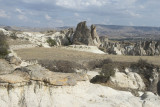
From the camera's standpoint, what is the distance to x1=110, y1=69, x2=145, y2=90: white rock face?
17.4 m

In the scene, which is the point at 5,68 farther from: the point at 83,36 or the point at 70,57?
the point at 83,36

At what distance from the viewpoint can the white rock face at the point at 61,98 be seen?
22.3ft

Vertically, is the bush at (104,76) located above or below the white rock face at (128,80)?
above

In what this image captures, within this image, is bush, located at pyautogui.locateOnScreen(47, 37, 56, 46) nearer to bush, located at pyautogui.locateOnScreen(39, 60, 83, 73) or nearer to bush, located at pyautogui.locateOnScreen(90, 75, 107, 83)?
bush, located at pyautogui.locateOnScreen(39, 60, 83, 73)

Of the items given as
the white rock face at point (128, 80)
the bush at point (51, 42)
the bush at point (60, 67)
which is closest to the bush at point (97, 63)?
the bush at point (60, 67)

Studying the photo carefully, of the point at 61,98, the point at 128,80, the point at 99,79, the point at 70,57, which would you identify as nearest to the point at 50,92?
the point at 61,98

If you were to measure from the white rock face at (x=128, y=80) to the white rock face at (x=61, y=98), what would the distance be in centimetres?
862

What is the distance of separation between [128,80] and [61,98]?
41.6 ft

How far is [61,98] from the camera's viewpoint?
7211 millimetres

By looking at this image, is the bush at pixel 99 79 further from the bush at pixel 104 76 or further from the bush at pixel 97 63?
the bush at pixel 97 63

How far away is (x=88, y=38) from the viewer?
44.1 m

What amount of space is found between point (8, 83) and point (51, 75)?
1.68 metres

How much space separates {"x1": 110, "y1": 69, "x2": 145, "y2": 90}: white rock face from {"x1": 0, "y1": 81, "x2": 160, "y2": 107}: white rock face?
28.3ft

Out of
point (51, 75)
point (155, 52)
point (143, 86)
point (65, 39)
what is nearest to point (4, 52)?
point (51, 75)
